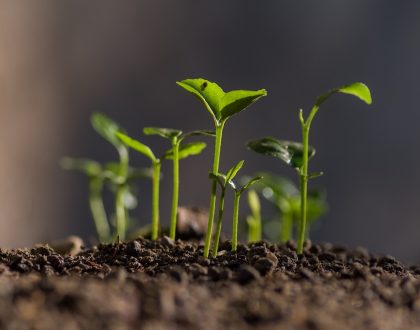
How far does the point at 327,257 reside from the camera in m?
1.13

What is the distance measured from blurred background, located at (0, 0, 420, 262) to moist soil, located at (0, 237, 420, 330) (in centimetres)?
187

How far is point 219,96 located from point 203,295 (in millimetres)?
423

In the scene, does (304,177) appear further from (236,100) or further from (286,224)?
(286,224)

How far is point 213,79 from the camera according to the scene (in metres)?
2.98

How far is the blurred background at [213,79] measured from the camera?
275cm

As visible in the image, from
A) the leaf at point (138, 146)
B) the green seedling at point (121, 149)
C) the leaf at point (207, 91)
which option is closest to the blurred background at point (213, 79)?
the green seedling at point (121, 149)

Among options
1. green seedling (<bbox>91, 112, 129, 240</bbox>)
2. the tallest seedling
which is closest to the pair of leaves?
the tallest seedling

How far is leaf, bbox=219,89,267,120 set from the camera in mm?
977

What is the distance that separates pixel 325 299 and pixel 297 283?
107mm

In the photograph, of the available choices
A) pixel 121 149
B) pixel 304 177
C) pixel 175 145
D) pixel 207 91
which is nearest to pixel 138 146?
pixel 175 145

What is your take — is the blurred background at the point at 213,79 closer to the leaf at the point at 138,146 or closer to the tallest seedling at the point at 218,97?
the leaf at the point at 138,146

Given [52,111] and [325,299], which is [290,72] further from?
[325,299]

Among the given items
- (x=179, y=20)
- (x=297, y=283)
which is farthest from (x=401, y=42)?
(x=297, y=283)

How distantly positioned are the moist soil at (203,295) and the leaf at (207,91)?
0.84 ft
